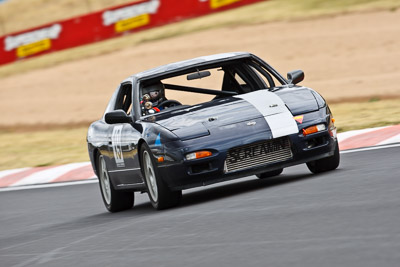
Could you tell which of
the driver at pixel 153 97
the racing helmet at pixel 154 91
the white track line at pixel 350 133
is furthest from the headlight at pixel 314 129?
the white track line at pixel 350 133

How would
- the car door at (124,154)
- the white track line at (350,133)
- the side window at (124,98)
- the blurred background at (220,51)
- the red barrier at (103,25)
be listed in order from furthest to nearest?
the red barrier at (103,25) < the blurred background at (220,51) < the white track line at (350,133) < the side window at (124,98) < the car door at (124,154)

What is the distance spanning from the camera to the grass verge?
46.5 ft

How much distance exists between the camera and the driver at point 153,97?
29.6ft

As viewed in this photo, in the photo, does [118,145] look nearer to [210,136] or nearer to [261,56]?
[210,136]

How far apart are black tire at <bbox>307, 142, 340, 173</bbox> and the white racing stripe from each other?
77 cm

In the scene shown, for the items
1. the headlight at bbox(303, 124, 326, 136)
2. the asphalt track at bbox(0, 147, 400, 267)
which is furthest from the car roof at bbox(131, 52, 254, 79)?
the headlight at bbox(303, 124, 326, 136)

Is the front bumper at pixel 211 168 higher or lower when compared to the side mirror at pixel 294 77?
lower

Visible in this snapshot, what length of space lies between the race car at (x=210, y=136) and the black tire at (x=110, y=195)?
0.25m

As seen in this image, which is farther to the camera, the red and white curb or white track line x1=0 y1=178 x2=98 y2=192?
white track line x1=0 y1=178 x2=98 y2=192

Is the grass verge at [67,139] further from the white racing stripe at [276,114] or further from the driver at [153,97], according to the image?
the white racing stripe at [276,114]

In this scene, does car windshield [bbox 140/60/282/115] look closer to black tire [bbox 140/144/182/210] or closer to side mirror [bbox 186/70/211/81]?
side mirror [bbox 186/70/211/81]

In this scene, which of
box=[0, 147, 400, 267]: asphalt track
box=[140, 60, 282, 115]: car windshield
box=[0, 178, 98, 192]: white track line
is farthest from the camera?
box=[0, 178, 98, 192]: white track line

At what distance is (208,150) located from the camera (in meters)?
7.96

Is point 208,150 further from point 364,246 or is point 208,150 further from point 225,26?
point 225,26
